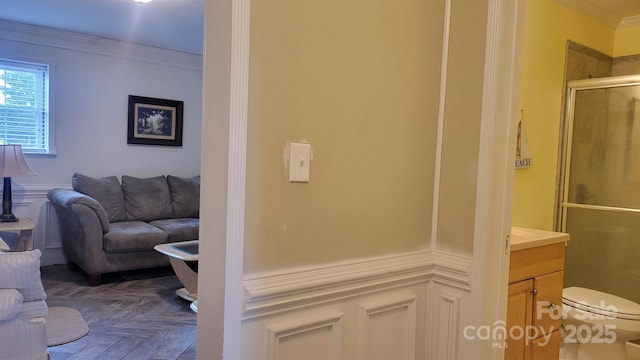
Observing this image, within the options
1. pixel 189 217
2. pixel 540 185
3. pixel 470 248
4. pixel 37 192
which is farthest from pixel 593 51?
pixel 37 192

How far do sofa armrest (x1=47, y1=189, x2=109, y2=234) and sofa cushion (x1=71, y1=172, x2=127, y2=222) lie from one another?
0.18 metres

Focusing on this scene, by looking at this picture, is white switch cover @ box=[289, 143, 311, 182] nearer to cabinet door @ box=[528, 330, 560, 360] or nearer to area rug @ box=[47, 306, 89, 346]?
cabinet door @ box=[528, 330, 560, 360]

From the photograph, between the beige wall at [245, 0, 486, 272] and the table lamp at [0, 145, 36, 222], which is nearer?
the beige wall at [245, 0, 486, 272]

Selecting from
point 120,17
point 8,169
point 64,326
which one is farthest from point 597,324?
point 8,169

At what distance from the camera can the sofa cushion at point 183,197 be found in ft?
15.5

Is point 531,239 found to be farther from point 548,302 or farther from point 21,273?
point 21,273

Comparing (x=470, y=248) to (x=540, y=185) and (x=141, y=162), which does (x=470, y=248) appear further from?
(x=141, y=162)

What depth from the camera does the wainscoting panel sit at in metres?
1.16

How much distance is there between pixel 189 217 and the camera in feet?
15.8

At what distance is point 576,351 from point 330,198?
221cm

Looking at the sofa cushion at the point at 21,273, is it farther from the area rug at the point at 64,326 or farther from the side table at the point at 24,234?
the side table at the point at 24,234

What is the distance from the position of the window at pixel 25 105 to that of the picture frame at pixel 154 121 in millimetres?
807

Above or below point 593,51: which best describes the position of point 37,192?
below

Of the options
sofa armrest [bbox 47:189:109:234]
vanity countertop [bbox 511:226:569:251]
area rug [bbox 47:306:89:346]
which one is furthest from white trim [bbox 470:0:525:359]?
sofa armrest [bbox 47:189:109:234]
